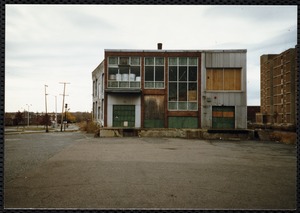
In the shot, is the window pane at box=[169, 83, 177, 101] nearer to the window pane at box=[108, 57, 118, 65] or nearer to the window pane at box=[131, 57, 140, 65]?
the window pane at box=[131, 57, 140, 65]

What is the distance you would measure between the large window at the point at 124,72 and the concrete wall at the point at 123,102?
102 cm

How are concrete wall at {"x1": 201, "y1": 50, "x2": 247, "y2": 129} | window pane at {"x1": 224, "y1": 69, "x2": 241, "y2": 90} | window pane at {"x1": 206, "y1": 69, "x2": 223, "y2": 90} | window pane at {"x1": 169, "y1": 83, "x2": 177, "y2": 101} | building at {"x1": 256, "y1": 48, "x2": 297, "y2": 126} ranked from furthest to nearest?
building at {"x1": 256, "y1": 48, "x2": 297, "y2": 126}
window pane at {"x1": 169, "y1": 83, "x2": 177, "y2": 101}
window pane at {"x1": 206, "y1": 69, "x2": 223, "y2": 90}
window pane at {"x1": 224, "y1": 69, "x2": 241, "y2": 90}
concrete wall at {"x1": 201, "y1": 50, "x2": 247, "y2": 129}

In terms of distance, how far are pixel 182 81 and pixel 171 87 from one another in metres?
1.30

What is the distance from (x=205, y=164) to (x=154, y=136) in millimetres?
11908

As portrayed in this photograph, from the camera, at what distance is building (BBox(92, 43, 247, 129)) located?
23.9 metres

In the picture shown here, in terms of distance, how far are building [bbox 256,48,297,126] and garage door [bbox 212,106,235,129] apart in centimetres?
2860

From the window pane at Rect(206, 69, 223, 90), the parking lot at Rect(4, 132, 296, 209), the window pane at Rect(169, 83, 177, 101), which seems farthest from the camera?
the window pane at Rect(169, 83, 177, 101)

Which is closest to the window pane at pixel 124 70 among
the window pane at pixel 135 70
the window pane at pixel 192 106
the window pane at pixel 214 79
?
the window pane at pixel 135 70

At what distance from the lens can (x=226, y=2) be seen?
1.99 metres

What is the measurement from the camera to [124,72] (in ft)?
79.8

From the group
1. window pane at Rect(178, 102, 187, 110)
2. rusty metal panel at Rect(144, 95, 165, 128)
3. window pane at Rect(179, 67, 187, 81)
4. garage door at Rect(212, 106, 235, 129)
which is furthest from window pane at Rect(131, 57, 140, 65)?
garage door at Rect(212, 106, 235, 129)

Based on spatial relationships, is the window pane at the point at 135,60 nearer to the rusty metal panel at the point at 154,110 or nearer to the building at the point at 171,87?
the building at the point at 171,87

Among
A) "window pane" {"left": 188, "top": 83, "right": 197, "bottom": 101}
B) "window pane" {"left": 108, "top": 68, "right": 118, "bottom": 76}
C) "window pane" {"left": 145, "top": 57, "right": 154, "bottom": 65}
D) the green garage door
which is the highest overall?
"window pane" {"left": 145, "top": 57, "right": 154, "bottom": 65}

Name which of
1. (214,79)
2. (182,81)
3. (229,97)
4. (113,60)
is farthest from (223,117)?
(113,60)
